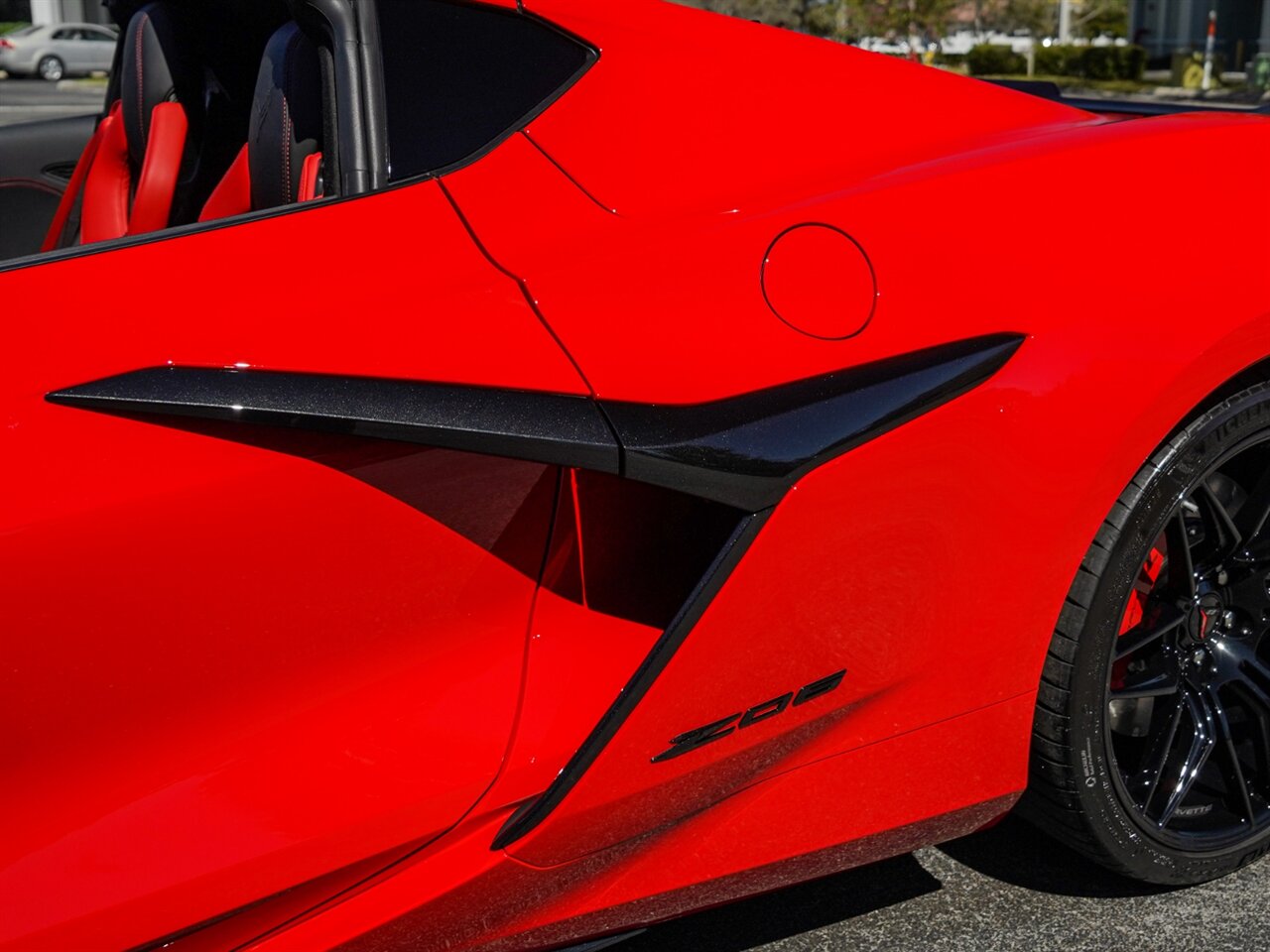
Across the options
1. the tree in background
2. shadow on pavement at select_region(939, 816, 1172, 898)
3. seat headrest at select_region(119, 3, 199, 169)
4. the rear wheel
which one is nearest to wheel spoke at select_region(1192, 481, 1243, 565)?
shadow on pavement at select_region(939, 816, 1172, 898)

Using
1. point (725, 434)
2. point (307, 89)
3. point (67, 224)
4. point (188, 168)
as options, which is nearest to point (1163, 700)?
point (725, 434)

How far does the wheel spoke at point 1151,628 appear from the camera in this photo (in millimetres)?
2025

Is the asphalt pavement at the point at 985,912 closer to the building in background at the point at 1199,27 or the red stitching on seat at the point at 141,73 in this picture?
the red stitching on seat at the point at 141,73

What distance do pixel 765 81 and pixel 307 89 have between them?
1.90 feet

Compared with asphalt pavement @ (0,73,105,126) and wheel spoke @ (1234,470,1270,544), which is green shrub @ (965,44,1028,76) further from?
wheel spoke @ (1234,470,1270,544)

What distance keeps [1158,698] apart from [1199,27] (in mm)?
48242

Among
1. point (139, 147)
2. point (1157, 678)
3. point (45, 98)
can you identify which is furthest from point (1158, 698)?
point (45, 98)

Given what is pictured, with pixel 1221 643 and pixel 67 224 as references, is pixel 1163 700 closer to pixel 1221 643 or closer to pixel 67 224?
pixel 1221 643

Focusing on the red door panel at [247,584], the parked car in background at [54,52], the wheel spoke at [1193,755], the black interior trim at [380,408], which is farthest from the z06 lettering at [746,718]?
the parked car in background at [54,52]

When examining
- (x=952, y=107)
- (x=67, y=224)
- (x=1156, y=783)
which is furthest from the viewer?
(x=67, y=224)

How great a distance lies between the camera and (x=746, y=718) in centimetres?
162

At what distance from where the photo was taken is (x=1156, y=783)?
2.10 metres

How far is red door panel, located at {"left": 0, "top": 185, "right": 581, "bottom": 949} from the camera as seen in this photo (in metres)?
1.28

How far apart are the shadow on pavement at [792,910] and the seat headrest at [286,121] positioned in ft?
3.72
